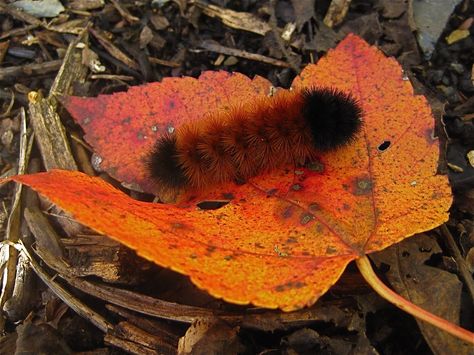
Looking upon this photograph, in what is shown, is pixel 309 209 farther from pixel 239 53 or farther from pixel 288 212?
pixel 239 53

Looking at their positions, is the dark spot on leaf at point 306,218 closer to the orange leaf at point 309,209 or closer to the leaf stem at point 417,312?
the orange leaf at point 309,209

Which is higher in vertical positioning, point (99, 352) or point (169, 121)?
point (169, 121)

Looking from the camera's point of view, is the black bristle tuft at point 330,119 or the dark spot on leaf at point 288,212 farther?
the black bristle tuft at point 330,119

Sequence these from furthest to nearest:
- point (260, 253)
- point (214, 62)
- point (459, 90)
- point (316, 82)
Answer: point (214, 62) → point (459, 90) → point (316, 82) → point (260, 253)

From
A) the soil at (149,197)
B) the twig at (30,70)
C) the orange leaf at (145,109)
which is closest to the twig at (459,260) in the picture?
the soil at (149,197)

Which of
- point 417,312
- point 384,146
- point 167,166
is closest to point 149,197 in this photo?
point 167,166

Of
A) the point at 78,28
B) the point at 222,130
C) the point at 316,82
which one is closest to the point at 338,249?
the point at 222,130

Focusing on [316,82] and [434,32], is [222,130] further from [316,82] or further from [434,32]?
[434,32]
